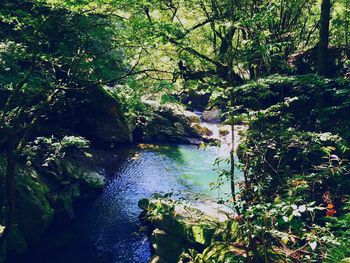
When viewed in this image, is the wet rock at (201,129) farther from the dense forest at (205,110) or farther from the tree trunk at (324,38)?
the tree trunk at (324,38)

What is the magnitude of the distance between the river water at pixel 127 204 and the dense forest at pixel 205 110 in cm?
35

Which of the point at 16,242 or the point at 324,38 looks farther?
the point at 16,242

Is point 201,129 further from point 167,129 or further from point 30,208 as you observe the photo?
point 30,208

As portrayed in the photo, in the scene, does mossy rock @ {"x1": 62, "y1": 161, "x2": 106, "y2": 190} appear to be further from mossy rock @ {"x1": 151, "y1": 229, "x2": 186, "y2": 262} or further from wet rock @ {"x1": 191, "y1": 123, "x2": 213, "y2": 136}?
wet rock @ {"x1": 191, "y1": 123, "x2": 213, "y2": 136}

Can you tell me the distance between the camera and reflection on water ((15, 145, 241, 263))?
13164mm

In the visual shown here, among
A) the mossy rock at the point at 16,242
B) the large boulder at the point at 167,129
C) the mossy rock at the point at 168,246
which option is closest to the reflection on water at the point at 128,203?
the mossy rock at the point at 16,242

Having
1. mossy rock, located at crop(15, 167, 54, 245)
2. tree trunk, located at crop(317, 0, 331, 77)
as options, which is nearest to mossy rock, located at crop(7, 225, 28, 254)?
mossy rock, located at crop(15, 167, 54, 245)

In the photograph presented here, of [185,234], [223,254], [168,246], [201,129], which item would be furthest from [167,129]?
[223,254]

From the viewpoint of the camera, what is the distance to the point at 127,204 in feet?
57.6

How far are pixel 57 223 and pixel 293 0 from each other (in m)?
15.8

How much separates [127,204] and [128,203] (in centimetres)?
13

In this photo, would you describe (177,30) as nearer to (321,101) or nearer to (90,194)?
(321,101)

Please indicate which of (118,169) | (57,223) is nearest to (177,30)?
(57,223)

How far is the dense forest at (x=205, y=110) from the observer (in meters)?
6.58
